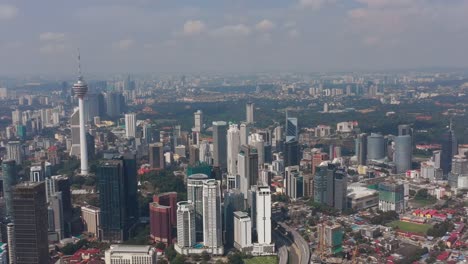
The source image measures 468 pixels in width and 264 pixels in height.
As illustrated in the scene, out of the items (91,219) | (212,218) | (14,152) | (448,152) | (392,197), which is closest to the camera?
(212,218)

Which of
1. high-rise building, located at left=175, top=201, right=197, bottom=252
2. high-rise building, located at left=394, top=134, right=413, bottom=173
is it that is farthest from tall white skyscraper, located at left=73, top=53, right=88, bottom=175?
high-rise building, located at left=394, top=134, right=413, bottom=173

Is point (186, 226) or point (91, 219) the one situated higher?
point (186, 226)

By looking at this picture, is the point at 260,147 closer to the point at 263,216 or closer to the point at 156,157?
the point at 156,157

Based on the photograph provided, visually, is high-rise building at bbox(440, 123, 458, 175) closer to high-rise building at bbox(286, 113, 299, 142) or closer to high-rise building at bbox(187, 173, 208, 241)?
high-rise building at bbox(286, 113, 299, 142)

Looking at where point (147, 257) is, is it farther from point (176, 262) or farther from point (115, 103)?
point (115, 103)

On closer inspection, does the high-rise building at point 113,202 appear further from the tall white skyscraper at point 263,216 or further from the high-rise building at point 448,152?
the high-rise building at point 448,152

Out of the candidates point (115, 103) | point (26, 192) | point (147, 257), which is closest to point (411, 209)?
point (147, 257)

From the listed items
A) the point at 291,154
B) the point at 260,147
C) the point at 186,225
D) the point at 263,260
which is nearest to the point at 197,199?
the point at 186,225
